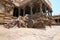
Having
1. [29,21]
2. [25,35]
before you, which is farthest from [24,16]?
[25,35]

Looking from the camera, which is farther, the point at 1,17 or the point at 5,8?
the point at 5,8

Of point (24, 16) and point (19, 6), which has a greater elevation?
point (19, 6)

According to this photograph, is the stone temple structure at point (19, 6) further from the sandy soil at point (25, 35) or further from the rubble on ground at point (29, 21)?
the sandy soil at point (25, 35)

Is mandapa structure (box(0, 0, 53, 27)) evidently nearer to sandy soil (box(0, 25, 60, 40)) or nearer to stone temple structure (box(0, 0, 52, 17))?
stone temple structure (box(0, 0, 52, 17))

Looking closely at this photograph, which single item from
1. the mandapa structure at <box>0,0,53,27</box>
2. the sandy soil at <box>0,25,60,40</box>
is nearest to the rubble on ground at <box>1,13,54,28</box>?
the mandapa structure at <box>0,0,53,27</box>

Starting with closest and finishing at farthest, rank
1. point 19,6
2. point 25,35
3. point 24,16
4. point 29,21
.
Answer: point 25,35
point 29,21
point 24,16
point 19,6

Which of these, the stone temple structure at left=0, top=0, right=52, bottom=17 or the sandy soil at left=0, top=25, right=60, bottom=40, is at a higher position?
the stone temple structure at left=0, top=0, right=52, bottom=17

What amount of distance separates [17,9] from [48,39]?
70.0ft

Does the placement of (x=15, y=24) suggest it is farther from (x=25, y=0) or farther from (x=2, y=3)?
(x=25, y=0)

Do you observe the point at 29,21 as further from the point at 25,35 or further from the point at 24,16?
the point at 25,35

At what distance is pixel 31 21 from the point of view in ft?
71.2

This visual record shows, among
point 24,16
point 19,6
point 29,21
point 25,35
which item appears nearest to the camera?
point 25,35

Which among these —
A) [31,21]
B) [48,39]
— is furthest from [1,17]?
[48,39]

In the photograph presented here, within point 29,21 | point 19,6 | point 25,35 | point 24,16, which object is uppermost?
point 19,6
